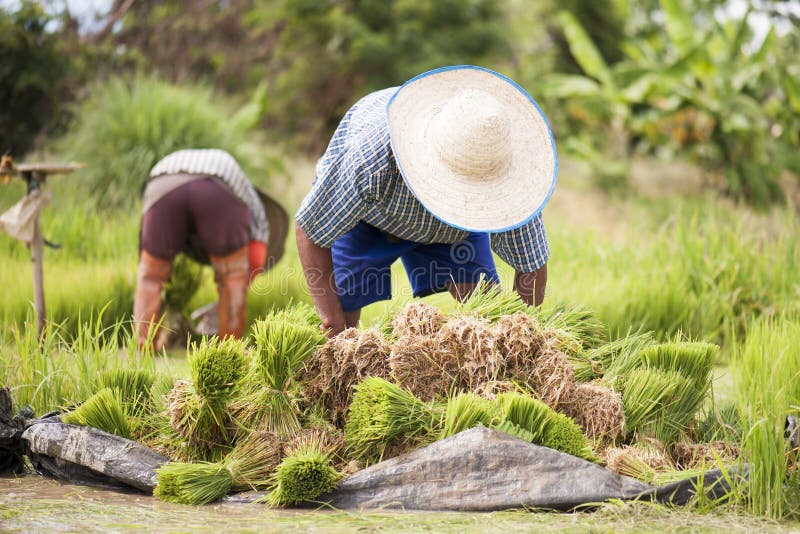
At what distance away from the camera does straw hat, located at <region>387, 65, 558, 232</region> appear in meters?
2.64

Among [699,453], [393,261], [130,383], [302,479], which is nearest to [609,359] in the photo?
[699,453]

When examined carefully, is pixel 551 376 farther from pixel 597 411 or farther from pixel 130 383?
pixel 130 383

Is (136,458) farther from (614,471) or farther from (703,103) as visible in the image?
(703,103)

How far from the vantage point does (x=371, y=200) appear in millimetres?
2916

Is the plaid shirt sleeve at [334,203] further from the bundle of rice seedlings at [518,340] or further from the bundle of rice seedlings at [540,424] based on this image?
the bundle of rice seedlings at [540,424]

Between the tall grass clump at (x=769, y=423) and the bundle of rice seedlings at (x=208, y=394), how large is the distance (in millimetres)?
1432

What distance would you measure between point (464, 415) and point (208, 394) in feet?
2.41

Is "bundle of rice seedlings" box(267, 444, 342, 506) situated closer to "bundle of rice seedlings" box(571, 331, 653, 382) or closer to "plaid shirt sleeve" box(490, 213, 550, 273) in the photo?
"bundle of rice seedlings" box(571, 331, 653, 382)

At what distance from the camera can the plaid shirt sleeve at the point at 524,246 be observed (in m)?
2.94

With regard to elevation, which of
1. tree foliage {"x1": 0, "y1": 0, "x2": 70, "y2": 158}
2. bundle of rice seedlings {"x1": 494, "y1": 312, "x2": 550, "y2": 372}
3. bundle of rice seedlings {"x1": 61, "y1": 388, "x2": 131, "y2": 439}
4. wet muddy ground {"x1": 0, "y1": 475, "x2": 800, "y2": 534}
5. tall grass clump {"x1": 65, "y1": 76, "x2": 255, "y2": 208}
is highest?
tree foliage {"x1": 0, "y1": 0, "x2": 70, "y2": 158}

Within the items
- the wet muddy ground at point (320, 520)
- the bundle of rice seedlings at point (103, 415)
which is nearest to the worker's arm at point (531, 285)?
the wet muddy ground at point (320, 520)

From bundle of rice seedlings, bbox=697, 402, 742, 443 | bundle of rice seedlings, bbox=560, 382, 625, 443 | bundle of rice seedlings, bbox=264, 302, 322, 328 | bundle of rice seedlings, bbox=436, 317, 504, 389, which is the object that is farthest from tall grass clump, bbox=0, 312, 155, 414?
bundle of rice seedlings, bbox=697, 402, 742, 443

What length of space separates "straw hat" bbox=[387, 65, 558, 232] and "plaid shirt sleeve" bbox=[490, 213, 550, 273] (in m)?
0.19

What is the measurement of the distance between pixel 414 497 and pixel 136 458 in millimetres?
855
